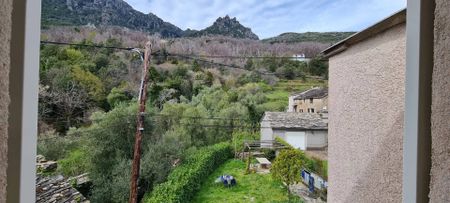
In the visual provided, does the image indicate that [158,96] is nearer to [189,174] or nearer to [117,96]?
[117,96]

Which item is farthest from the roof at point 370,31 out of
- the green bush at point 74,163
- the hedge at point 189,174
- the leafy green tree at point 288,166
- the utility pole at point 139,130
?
the green bush at point 74,163

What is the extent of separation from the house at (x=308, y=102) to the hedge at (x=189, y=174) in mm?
913

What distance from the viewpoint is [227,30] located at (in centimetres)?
441

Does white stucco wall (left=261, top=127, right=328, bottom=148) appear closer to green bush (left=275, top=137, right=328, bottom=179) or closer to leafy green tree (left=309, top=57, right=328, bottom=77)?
green bush (left=275, top=137, right=328, bottom=179)

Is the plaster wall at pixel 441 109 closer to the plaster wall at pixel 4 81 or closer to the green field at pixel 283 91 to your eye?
the plaster wall at pixel 4 81

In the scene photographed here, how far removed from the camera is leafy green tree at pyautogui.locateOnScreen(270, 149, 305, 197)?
4121 millimetres

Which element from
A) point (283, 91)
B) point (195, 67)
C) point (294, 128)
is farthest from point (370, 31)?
point (195, 67)

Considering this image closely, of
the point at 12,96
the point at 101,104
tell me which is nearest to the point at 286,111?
the point at 101,104

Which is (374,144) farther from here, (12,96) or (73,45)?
(73,45)

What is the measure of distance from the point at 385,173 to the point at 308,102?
193 cm

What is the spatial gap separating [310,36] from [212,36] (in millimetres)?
1171

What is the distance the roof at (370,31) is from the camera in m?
2.26

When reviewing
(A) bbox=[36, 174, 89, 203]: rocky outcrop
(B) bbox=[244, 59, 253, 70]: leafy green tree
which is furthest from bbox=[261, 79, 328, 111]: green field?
(A) bbox=[36, 174, 89, 203]: rocky outcrop

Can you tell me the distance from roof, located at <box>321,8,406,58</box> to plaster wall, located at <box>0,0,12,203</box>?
214 centimetres
